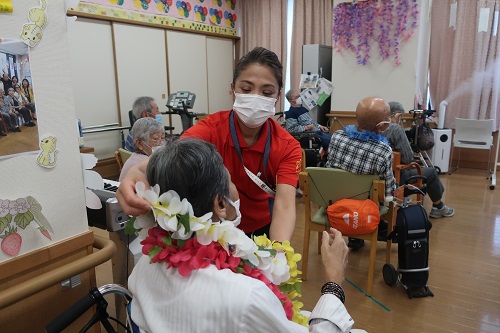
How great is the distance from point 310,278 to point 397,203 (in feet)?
2.73

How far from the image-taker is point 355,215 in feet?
7.79

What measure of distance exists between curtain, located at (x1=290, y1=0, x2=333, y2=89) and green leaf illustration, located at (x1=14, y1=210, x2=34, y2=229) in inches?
246

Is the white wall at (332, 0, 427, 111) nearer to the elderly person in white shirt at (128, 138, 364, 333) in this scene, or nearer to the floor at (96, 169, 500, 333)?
the floor at (96, 169, 500, 333)

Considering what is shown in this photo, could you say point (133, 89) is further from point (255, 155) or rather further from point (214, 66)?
point (255, 155)

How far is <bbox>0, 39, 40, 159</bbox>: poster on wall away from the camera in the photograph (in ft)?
3.33

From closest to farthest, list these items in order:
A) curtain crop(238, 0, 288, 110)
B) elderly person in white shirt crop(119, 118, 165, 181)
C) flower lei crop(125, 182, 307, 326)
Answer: flower lei crop(125, 182, 307, 326) < elderly person in white shirt crop(119, 118, 165, 181) < curtain crop(238, 0, 288, 110)

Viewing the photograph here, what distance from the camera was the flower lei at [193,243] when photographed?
89cm

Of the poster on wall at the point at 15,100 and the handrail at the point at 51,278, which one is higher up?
the poster on wall at the point at 15,100

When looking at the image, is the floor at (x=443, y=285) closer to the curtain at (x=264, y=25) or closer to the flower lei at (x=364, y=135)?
the flower lei at (x=364, y=135)

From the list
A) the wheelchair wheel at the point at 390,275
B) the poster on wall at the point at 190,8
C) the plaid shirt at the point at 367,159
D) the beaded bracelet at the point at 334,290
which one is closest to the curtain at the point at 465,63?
the poster on wall at the point at 190,8

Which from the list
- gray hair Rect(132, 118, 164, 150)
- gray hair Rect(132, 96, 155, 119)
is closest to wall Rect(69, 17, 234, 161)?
gray hair Rect(132, 96, 155, 119)

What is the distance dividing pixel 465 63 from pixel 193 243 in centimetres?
604

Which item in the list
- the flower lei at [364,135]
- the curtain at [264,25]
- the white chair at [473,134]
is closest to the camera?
the flower lei at [364,135]

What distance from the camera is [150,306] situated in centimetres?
90
